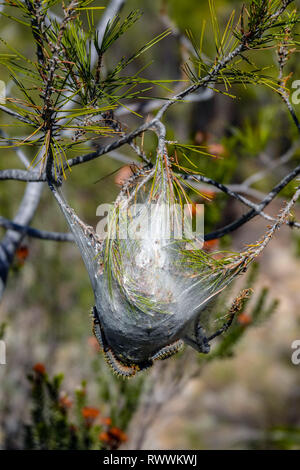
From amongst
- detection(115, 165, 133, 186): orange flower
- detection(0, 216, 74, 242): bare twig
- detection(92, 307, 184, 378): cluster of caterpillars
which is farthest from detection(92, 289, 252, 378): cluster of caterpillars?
detection(0, 216, 74, 242): bare twig

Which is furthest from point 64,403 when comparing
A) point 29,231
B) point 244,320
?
point 244,320

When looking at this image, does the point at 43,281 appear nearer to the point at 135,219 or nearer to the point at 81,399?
the point at 81,399

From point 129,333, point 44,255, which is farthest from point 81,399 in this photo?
point 44,255

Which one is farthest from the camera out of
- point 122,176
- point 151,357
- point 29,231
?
point 29,231

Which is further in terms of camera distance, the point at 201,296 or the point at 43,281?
the point at 43,281

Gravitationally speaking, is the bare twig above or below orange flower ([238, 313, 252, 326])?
above

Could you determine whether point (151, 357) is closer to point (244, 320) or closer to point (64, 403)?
point (64, 403)

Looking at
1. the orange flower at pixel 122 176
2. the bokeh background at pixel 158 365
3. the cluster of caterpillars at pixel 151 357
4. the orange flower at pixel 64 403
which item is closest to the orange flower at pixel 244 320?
the bokeh background at pixel 158 365

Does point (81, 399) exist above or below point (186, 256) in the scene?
below

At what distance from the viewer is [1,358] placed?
312 cm

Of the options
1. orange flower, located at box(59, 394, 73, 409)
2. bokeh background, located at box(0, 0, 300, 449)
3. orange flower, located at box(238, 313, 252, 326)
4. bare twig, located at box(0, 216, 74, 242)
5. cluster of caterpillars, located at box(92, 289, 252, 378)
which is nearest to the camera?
cluster of caterpillars, located at box(92, 289, 252, 378)

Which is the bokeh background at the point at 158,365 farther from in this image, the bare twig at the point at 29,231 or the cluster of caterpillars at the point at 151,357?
the cluster of caterpillars at the point at 151,357

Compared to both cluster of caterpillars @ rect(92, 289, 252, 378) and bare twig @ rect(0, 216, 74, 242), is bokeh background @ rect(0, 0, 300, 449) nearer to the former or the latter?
bare twig @ rect(0, 216, 74, 242)

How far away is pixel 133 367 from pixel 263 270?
6.97 metres
